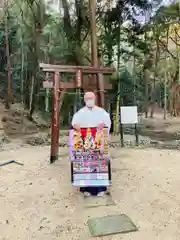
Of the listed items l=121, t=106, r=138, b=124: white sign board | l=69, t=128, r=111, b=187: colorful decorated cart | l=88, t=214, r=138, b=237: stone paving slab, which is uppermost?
l=121, t=106, r=138, b=124: white sign board

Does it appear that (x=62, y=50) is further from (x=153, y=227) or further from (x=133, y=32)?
(x=153, y=227)

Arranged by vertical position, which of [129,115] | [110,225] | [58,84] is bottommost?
[110,225]

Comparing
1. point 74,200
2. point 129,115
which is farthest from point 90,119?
point 129,115

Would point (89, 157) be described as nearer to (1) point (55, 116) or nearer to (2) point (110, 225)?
(2) point (110, 225)

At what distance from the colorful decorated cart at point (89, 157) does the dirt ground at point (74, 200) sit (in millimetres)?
225

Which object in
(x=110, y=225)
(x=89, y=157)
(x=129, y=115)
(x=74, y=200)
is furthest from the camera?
(x=129, y=115)

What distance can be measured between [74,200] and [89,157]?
1.66ft

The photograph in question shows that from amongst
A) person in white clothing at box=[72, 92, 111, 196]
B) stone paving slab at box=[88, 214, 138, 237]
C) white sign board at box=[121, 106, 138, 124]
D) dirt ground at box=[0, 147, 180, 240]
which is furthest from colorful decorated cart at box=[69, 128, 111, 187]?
white sign board at box=[121, 106, 138, 124]

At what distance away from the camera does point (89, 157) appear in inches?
138

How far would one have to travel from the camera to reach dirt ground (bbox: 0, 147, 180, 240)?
8.80 feet

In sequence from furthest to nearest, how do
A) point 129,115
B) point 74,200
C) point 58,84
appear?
point 129,115, point 58,84, point 74,200

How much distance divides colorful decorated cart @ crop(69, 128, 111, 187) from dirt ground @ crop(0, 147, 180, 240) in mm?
225

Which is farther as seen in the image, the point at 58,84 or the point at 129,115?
the point at 129,115

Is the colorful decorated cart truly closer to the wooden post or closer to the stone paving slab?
the stone paving slab
